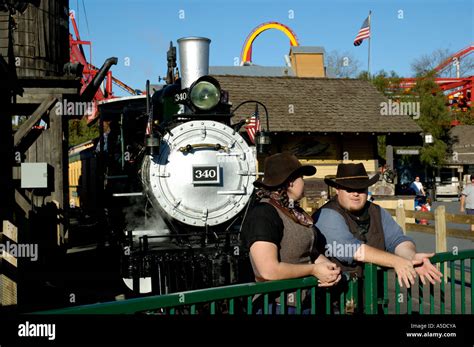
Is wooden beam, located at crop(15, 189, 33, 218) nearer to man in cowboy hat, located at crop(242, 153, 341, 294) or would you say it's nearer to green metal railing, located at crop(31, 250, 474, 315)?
man in cowboy hat, located at crop(242, 153, 341, 294)

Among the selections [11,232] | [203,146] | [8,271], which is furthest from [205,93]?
[8,271]

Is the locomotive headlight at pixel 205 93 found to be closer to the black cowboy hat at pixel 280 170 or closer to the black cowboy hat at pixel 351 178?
the black cowboy hat at pixel 351 178

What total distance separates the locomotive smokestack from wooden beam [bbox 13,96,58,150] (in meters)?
2.75

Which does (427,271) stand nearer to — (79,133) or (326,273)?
(326,273)

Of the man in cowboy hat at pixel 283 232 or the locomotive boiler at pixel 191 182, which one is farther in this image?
the locomotive boiler at pixel 191 182

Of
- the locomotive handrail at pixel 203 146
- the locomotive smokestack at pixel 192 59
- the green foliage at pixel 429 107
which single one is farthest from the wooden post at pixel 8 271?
the green foliage at pixel 429 107

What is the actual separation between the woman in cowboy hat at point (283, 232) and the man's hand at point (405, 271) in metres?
0.42

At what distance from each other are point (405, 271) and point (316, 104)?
19.2 meters

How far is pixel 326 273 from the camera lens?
11.6 feet

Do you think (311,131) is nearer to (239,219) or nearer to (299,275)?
(239,219)

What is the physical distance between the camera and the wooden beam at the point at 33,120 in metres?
9.77

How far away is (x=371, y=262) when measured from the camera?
151 inches

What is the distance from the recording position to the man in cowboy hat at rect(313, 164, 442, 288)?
3842mm

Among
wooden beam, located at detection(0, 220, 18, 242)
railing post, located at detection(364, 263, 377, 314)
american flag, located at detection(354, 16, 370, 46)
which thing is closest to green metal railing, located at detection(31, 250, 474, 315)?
railing post, located at detection(364, 263, 377, 314)
